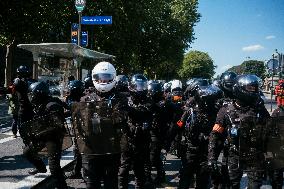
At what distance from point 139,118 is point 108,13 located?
24346mm

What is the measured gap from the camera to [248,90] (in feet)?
16.2

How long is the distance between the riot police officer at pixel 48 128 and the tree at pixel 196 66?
405ft

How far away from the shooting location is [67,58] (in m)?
17.4

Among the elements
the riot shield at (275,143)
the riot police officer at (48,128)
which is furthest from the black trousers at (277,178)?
the riot police officer at (48,128)

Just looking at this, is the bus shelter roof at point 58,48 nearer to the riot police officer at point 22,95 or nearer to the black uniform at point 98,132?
the riot police officer at point 22,95

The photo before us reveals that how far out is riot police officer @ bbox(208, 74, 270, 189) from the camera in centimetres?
468

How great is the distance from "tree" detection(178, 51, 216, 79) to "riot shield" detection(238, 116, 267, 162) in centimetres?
12425

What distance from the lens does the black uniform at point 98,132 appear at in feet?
14.5

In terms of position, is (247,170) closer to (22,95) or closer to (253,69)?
(22,95)

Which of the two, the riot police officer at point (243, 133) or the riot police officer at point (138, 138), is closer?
the riot police officer at point (243, 133)

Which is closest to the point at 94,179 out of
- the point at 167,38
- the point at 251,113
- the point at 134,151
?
the point at 134,151

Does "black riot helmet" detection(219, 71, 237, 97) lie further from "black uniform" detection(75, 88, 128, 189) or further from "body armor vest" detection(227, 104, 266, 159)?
"black uniform" detection(75, 88, 128, 189)

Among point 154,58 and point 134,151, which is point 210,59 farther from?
point 134,151

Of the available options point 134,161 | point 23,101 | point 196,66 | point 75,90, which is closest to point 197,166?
point 134,161
